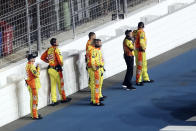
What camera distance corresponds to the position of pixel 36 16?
19.7 meters

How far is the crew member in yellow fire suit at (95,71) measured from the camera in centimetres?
1752

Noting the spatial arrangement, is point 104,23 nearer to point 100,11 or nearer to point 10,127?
point 100,11

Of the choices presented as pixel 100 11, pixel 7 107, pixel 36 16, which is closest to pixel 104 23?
pixel 100 11

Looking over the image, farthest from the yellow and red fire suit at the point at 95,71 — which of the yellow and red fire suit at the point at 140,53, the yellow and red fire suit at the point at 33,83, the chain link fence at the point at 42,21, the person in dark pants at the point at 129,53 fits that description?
the chain link fence at the point at 42,21

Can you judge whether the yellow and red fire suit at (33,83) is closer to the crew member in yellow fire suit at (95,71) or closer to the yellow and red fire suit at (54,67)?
the yellow and red fire suit at (54,67)

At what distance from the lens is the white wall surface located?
1733 cm

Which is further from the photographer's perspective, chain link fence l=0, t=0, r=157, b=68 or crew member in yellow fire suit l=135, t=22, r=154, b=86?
chain link fence l=0, t=0, r=157, b=68

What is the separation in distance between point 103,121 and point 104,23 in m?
5.59

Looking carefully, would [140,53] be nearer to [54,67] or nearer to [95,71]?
[95,71]

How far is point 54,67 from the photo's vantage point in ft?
58.9

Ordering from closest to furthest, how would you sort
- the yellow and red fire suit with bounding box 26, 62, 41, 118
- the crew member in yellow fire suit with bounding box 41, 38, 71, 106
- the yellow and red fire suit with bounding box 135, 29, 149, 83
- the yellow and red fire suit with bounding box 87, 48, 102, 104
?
the yellow and red fire suit with bounding box 26, 62, 41, 118 → the yellow and red fire suit with bounding box 87, 48, 102, 104 → the crew member in yellow fire suit with bounding box 41, 38, 71, 106 → the yellow and red fire suit with bounding box 135, 29, 149, 83

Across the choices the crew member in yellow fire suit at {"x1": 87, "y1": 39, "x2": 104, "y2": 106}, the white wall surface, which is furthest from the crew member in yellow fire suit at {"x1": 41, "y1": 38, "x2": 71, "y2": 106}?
the crew member in yellow fire suit at {"x1": 87, "y1": 39, "x2": 104, "y2": 106}

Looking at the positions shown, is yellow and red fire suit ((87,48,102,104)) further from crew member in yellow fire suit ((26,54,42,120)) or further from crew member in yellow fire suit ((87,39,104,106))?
crew member in yellow fire suit ((26,54,42,120))

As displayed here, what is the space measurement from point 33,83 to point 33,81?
5 cm
